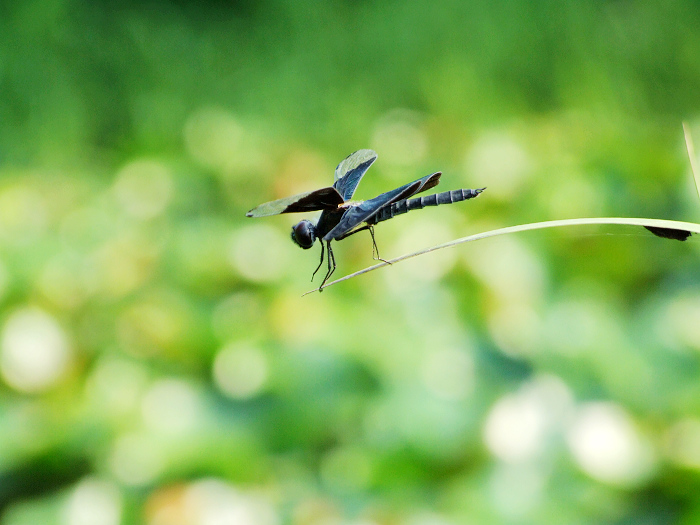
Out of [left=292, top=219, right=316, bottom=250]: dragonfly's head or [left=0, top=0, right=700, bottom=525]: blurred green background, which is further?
[left=0, top=0, right=700, bottom=525]: blurred green background


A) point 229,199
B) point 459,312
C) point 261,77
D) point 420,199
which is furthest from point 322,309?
point 261,77

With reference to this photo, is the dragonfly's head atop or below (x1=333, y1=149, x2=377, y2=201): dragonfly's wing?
below

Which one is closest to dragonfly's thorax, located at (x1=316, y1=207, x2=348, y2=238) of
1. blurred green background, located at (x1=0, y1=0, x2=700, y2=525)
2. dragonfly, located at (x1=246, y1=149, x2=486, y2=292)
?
dragonfly, located at (x1=246, y1=149, x2=486, y2=292)

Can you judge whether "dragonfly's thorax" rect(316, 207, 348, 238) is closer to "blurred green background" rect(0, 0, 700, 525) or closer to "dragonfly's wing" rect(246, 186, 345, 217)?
"dragonfly's wing" rect(246, 186, 345, 217)

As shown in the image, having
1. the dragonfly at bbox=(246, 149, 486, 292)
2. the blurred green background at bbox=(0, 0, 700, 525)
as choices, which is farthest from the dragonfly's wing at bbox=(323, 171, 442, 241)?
the blurred green background at bbox=(0, 0, 700, 525)

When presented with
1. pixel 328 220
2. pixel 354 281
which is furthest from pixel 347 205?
pixel 354 281

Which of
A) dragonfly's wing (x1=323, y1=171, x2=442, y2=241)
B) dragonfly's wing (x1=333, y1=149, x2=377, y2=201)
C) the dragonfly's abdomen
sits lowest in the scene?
dragonfly's wing (x1=323, y1=171, x2=442, y2=241)

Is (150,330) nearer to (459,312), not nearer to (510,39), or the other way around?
(459,312)
